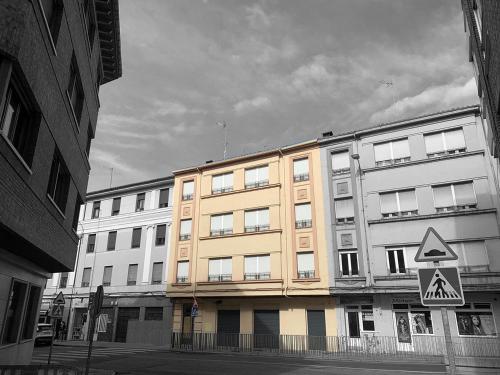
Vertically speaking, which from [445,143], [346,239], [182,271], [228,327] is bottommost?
[228,327]

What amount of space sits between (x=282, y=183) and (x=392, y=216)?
8.11 meters

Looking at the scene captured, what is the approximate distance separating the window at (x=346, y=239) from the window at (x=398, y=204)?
2559 millimetres

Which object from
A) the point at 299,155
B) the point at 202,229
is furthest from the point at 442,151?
the point at 202,229

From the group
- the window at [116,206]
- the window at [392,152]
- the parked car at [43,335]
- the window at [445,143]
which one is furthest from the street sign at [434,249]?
the window at [116,206]

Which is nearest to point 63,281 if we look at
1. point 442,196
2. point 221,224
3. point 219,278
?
point 219,278

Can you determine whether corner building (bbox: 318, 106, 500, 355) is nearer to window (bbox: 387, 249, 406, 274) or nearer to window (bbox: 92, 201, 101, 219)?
window (bbox: 387, 249, 406, 274)

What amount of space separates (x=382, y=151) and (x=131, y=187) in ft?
71.9

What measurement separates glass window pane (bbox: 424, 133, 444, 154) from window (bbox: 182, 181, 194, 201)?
717 inches

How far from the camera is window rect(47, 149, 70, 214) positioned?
12.3 m

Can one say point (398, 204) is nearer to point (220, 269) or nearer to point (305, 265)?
point (305, 265)

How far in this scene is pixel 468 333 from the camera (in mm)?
20703

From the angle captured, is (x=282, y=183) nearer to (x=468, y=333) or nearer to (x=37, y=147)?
(x=468, y=333)

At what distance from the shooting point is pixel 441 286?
473 centimetres

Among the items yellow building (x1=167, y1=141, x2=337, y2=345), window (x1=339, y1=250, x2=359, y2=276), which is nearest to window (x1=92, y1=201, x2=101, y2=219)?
yellow building (x1=167, y1=141, x2=337, y2=345)
